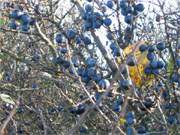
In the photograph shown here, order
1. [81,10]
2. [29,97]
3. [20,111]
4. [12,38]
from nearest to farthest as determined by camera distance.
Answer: [81,10] < [29,97] < [20,111] < [12,38]

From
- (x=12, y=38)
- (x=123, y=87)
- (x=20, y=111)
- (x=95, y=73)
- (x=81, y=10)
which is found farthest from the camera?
(x=12, y=38)

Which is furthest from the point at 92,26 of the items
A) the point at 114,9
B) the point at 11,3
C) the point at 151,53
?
the point at 11,3

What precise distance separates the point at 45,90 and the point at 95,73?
1.57 m

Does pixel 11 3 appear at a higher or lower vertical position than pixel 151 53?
higher

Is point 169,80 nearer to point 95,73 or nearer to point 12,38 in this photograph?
point 95,73

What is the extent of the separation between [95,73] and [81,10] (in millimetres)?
420

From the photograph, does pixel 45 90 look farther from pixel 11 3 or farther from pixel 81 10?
pixel 81 10

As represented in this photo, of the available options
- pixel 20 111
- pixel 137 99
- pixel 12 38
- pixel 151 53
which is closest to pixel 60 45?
pixel 151 53

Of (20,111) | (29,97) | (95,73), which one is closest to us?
(95,73)

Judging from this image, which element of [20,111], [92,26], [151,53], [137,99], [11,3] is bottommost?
[20,111]

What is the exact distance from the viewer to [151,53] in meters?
2.73

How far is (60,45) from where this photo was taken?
125 inches

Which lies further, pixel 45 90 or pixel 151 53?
pixel 45 90

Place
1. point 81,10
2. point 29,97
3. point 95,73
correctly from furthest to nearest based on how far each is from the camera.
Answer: point 29,97, point 81,10, point 95,73
